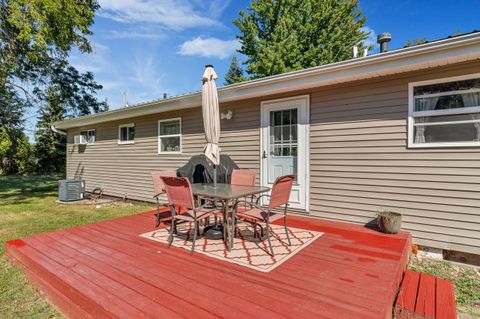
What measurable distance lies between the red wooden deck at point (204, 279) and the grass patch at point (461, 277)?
38 centimetres

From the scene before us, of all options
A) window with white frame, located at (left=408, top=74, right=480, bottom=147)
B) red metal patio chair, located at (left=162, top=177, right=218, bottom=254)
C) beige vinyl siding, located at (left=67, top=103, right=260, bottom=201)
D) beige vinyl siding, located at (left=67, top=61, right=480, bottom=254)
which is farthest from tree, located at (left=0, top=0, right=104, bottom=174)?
window with white frame, located at (left=408, top=74, right=480, bottom=147)

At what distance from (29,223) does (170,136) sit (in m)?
3.50

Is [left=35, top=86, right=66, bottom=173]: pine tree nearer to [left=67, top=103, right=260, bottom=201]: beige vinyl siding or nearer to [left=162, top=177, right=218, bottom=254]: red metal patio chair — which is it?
[left=67, top=103, right=260, bottom=201]: beige vinyl siding

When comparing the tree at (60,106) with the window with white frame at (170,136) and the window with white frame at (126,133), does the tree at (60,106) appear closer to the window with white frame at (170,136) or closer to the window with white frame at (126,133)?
the window with white frame at (126,133)

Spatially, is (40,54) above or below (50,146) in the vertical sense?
above

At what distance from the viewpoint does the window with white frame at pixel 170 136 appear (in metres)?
6.75

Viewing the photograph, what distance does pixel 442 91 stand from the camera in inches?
137

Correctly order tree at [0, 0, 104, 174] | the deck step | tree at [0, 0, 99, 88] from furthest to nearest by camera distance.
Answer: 1. tree at [0, 0, 104, 174]
2. tree at [0, 0, 99, 88]
3. the deck step

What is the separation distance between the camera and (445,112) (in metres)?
3.44

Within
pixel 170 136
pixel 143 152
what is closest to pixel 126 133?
pixel 143 152

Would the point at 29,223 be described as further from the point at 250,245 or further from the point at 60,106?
the point at 60,106

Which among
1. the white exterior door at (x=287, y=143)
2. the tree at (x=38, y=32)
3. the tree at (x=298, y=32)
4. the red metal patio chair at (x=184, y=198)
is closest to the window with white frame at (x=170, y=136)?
the white exterior door at (x=287, y=143)

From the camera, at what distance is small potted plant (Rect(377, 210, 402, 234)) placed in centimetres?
357

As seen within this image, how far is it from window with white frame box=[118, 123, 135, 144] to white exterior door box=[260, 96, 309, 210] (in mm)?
4718
